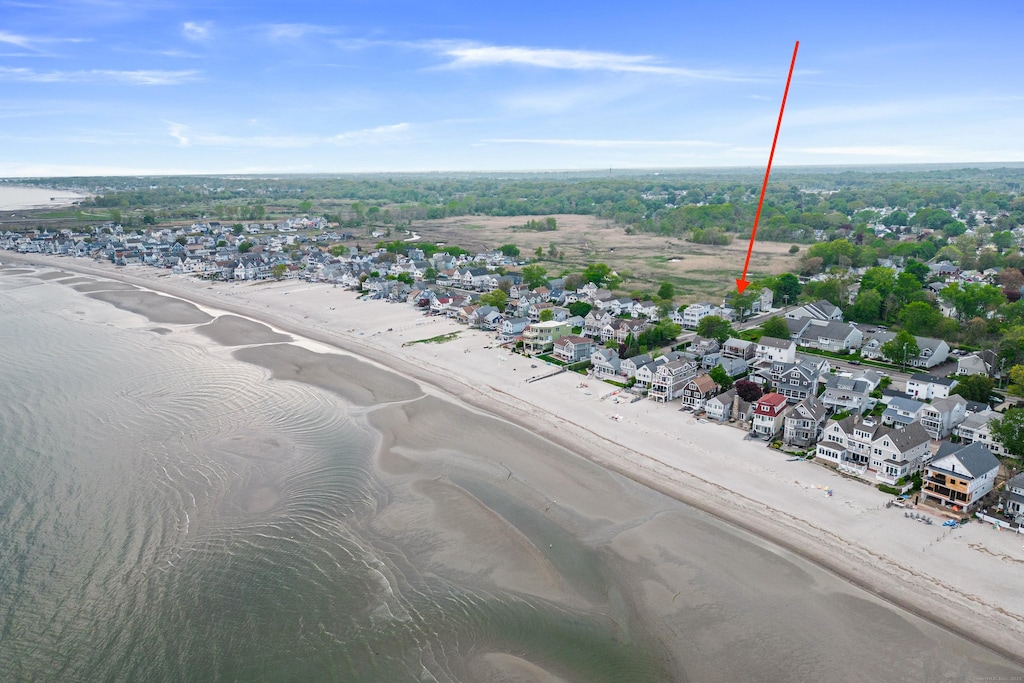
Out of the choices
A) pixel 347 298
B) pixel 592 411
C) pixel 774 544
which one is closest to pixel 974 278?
pixel 592 411

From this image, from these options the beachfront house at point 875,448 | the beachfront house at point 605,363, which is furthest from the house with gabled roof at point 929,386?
the beachfront house at point 605,363

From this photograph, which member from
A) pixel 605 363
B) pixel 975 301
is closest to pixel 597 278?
pixel 605 363

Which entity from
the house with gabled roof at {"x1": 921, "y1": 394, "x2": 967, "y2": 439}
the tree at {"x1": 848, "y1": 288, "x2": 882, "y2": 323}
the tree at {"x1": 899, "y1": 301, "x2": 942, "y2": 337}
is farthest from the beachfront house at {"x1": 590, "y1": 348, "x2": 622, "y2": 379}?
the tree at {"x1": 848, "y1": 288, "x2": 882, "y2": 323}

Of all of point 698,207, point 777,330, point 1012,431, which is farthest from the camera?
point 698,207

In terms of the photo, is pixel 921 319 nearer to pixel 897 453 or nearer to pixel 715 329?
pixel 715 329

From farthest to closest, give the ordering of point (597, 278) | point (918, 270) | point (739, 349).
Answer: point (918, 270)
point (597, 278)
point (739, 349)

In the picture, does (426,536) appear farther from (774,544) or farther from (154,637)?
(774,544)

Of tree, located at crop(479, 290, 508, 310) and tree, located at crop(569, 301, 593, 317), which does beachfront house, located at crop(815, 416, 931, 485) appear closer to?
tree, located at crop(569, 301, 593, 317)
